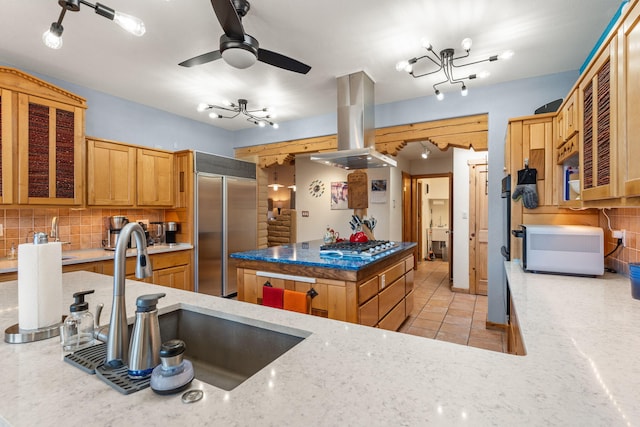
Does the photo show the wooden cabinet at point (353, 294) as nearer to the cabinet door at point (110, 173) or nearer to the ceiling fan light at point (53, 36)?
the cabinet door at point (110, 173)

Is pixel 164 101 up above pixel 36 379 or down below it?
above

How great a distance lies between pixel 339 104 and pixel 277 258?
69.5 inches

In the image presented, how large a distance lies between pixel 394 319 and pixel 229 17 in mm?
2906

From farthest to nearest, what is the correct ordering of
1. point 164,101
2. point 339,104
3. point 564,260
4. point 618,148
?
1. point 164,101
2. point 339,104
3. point 564,260
4. point 618,148

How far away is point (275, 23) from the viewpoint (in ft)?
7.58

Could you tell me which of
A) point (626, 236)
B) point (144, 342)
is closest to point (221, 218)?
point (144, 342)

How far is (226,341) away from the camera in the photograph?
127 centimetres

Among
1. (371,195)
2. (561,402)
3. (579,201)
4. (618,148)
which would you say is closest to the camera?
(561,402)

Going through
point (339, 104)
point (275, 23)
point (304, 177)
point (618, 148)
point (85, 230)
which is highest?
point (275, 23)

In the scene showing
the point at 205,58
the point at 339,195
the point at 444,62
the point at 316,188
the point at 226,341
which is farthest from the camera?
the point at 316,188

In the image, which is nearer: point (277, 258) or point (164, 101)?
point (277, 258)

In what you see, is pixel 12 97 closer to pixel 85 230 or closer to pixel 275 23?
pixel 85 230

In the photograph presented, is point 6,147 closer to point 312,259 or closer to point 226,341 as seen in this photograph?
point 312,259

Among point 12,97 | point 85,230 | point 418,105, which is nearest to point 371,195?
point 418,105
